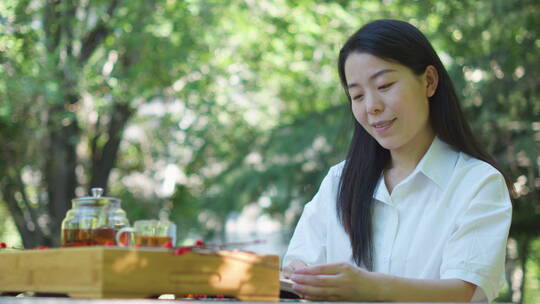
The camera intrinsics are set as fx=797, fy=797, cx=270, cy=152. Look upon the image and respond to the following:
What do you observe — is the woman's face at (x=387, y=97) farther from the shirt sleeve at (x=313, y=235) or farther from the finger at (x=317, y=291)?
the finger at (x=317, y=291)

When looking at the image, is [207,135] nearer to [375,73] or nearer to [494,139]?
[494,139]

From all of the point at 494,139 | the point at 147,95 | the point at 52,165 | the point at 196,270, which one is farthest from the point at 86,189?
the point at 196,270

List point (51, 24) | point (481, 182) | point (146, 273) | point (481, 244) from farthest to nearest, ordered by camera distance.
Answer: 1. point (51, 24)
2. point (481, 182)
3. point (481, 244)
4. point (146, 273)

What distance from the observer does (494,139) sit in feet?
16.9

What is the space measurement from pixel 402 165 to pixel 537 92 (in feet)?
11.0

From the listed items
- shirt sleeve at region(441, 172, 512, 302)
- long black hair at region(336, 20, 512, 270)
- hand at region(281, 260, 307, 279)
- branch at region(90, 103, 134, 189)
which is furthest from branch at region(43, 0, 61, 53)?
shirt sleeve at region(441, 172, 512, 302)

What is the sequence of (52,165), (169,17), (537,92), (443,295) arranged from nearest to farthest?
(443,295), (537,92), (169,17), (52,165)

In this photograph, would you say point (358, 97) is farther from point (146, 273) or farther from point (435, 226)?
point (146, 273)

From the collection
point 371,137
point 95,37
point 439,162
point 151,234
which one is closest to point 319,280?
point 151,234

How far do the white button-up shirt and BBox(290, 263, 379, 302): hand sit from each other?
28 centimetres

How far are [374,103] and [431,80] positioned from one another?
25cm

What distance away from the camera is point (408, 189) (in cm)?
199

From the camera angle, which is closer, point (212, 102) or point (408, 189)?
point (408, 189)

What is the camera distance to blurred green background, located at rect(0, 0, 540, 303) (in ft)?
17.2
